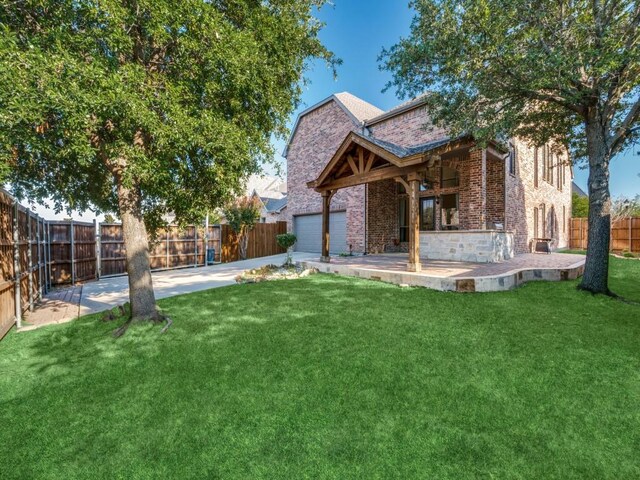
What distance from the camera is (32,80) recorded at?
3.15 metres

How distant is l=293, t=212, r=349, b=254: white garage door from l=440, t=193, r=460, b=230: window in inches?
196

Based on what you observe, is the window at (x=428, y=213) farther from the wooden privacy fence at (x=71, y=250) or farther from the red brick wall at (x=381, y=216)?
the wooden privacy fence at (x=71, y=250)

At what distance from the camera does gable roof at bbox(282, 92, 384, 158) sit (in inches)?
620

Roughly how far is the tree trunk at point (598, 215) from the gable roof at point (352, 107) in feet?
34.4

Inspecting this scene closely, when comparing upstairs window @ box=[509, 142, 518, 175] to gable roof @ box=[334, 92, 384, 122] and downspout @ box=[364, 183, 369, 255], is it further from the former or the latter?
gable roof @ box=[334, 92, 384, 122]

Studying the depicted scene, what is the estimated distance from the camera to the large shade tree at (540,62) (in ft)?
18.5

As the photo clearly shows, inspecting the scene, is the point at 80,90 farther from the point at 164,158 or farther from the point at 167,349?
the point at 167,349

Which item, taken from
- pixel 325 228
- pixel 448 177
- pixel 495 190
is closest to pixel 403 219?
pixel 448 177

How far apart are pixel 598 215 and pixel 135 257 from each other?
933 centimetres

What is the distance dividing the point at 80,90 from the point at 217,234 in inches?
489

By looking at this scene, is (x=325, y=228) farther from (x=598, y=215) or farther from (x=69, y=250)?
(x=69, y=250)

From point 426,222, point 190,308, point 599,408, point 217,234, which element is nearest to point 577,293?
point 599,408

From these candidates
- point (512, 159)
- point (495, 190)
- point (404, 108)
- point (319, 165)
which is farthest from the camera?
point (319, 165)

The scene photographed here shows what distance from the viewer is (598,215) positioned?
635cm
